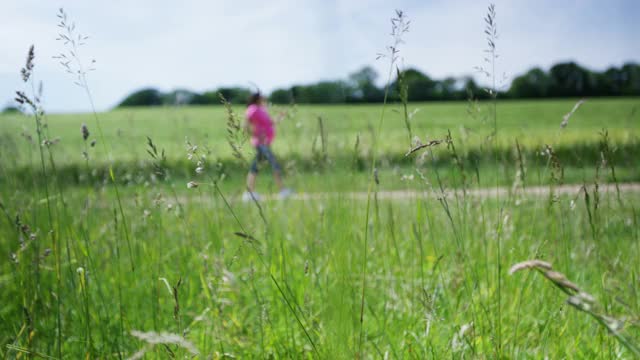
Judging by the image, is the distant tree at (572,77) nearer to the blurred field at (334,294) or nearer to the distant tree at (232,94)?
the blurred field at (334,294)

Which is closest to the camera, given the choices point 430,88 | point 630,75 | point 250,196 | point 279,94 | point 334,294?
point 334,294

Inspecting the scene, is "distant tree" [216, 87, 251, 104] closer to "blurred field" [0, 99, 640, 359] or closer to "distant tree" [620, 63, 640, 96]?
"blurred field" [0, 99, 640, 359]

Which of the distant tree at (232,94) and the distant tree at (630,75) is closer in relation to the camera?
the distant tree at (232,94)

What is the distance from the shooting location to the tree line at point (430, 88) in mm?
2400

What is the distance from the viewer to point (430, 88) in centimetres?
2652

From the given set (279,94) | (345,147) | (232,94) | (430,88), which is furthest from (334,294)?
(430,88)

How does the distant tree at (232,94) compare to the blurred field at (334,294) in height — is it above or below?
above

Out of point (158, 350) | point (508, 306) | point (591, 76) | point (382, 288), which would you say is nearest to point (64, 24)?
point (158, 350)

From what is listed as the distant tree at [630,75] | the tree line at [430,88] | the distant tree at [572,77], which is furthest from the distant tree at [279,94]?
the distant tree at [630,75]

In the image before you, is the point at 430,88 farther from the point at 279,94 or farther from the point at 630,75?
the point at 279,94

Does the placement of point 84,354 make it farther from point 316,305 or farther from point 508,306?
point 508,306

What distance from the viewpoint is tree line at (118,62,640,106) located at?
2400 mm

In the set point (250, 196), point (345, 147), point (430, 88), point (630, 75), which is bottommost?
point (250, 196)

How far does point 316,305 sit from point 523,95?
33.9m
